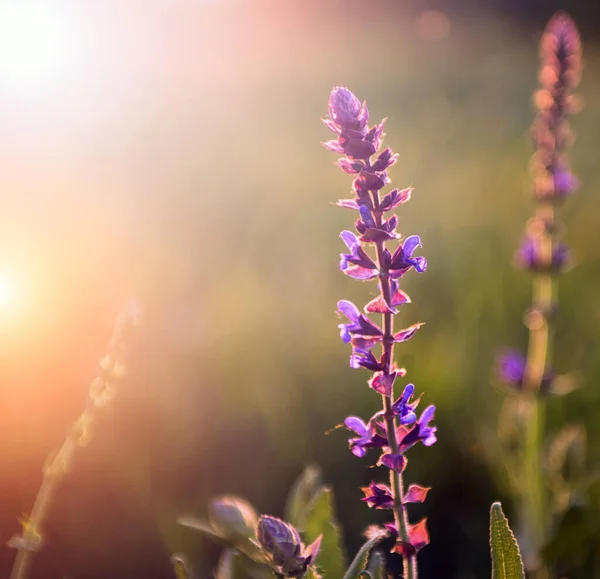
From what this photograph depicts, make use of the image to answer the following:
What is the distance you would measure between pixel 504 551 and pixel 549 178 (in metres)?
1.45

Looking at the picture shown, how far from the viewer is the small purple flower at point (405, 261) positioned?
0.87 meters

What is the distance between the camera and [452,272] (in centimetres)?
304

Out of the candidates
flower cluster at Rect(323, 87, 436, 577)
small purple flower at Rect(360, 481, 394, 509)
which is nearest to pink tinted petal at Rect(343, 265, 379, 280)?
flower cluster at Rect(323, 87, 436, 577)

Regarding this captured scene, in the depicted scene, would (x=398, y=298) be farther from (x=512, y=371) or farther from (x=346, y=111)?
(x=512, y=371)

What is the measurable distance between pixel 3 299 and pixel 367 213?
1.44 m

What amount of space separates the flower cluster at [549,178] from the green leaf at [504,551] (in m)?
1.14

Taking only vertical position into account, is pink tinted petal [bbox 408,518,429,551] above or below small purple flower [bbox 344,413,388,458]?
below

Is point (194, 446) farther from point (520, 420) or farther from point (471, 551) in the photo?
point (520, 420)

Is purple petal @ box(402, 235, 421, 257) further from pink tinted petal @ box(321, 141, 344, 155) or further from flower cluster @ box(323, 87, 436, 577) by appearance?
pink tinted petal @ box(321, 141, 344, 155)

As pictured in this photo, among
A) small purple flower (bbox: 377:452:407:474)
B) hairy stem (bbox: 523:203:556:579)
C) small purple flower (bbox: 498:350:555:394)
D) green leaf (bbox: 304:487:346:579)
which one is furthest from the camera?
small purple flower (bbox: 498:350:555:394)

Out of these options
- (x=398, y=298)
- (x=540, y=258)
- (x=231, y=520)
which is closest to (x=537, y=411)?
(x=540, y=258)

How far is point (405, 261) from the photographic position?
89 centimetres

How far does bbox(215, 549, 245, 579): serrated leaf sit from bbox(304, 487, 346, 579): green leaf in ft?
0.43

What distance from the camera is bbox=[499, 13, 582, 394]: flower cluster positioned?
2.00 metres
